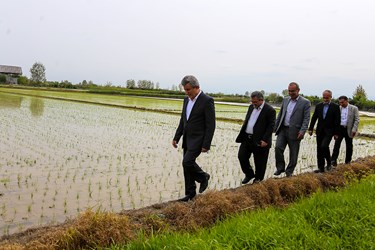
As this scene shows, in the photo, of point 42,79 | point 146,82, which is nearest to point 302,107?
point 146,82

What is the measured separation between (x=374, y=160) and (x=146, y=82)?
76233mm

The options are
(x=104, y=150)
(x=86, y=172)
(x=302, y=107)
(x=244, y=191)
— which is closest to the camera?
(x=244, y=191)

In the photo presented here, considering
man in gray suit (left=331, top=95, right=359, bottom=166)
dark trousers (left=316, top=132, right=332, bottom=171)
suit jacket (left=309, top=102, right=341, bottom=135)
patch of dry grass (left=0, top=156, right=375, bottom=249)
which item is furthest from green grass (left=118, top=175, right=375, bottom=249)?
man in gray suit (left=331, top=95, right=359, bottom=166)

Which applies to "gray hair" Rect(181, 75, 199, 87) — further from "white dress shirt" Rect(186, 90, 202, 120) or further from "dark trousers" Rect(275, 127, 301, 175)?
"dark trousers" Rect(275, 127, 301, 175)

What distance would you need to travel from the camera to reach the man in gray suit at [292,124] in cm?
616

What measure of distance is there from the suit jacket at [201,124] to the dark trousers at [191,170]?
88mm

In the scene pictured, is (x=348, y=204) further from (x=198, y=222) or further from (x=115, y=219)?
(x=115, y=219)

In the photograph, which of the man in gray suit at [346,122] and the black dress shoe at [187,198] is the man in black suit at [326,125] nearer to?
the man in gray suit at [346,122]

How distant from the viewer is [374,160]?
7.85 m

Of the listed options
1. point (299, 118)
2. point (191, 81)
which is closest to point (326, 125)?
point (299, 118)

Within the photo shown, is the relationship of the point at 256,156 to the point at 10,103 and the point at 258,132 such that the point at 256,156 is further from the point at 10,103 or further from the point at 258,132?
the point at 10,103

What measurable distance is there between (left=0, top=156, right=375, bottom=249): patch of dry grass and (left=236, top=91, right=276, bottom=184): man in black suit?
0.56 metres

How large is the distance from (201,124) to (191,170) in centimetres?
65

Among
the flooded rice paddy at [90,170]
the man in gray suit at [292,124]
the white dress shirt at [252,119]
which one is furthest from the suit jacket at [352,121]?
the white dress shirt at [252,119]
